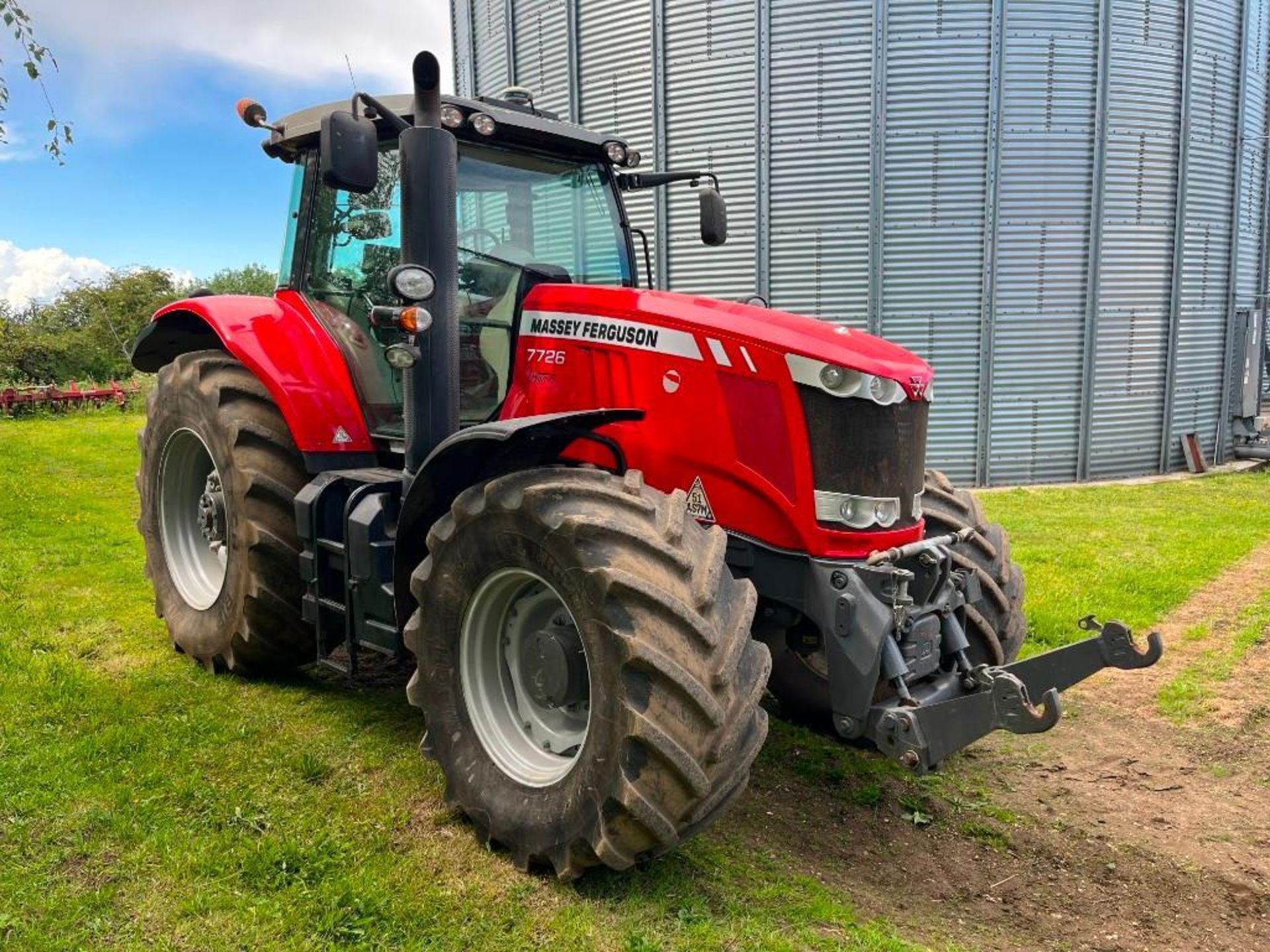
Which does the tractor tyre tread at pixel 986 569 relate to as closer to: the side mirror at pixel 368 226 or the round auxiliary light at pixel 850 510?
the round auxiliary light at pixel 850 510

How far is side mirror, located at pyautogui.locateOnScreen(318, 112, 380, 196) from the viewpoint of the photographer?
11.0ft

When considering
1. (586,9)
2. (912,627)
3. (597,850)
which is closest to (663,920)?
(597,850)

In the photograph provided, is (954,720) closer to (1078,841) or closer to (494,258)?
(1078,841)

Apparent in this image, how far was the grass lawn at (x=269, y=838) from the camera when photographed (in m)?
2.85

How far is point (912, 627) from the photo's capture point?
10.9ft

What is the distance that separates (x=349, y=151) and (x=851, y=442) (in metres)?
1.93

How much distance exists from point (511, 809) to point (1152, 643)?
2.21 metres

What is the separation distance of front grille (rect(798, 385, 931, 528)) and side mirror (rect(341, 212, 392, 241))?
6.82 ft

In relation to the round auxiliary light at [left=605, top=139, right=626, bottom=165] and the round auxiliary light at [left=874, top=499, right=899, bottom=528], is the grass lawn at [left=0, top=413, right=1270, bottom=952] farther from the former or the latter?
the round auxiliary light at [left=605, top=139, right=626, bottom=165]

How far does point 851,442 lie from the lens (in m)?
3.32

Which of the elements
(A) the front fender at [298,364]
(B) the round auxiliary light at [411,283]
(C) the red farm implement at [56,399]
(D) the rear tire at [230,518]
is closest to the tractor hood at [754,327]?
(B) the round auxiliary light at [411,283]

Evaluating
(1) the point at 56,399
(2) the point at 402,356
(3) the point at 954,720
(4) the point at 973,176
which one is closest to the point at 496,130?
(2) the point at 402,356

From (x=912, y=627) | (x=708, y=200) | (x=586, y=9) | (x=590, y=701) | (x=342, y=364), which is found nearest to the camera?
(x=590, y=701)

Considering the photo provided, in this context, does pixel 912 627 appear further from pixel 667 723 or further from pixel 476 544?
pixel 476 544
